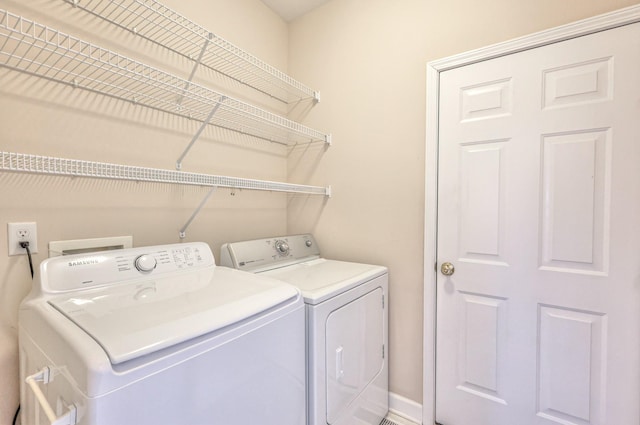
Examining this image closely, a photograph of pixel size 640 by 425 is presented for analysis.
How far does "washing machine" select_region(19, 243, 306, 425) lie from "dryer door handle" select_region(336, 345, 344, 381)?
227mm

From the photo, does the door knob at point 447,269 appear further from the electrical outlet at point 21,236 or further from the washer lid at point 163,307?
the electrical outlet at point 21,236

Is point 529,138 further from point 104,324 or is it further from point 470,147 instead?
point 104,324

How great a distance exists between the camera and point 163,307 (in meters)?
0.89

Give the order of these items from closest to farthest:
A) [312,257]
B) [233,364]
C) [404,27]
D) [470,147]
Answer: [233,364] < [470,147] < [404,27] < [312,257]

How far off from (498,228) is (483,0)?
119 centimetres

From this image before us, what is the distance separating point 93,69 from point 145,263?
0.88 m

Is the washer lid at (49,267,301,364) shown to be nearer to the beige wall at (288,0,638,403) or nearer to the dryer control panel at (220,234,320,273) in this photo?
the dryer control panel at (220,234,320,273)

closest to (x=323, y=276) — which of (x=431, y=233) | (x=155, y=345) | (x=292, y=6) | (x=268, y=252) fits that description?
(x=268, y=252)

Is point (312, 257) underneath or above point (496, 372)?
above

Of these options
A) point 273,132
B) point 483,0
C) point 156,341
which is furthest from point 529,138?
point 156,341

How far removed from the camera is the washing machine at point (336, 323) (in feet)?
3.97

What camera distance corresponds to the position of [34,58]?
A: 3.76 ft

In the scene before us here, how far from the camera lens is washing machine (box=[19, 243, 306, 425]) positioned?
65 centimetres

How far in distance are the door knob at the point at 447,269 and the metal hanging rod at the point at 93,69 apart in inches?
49.8
